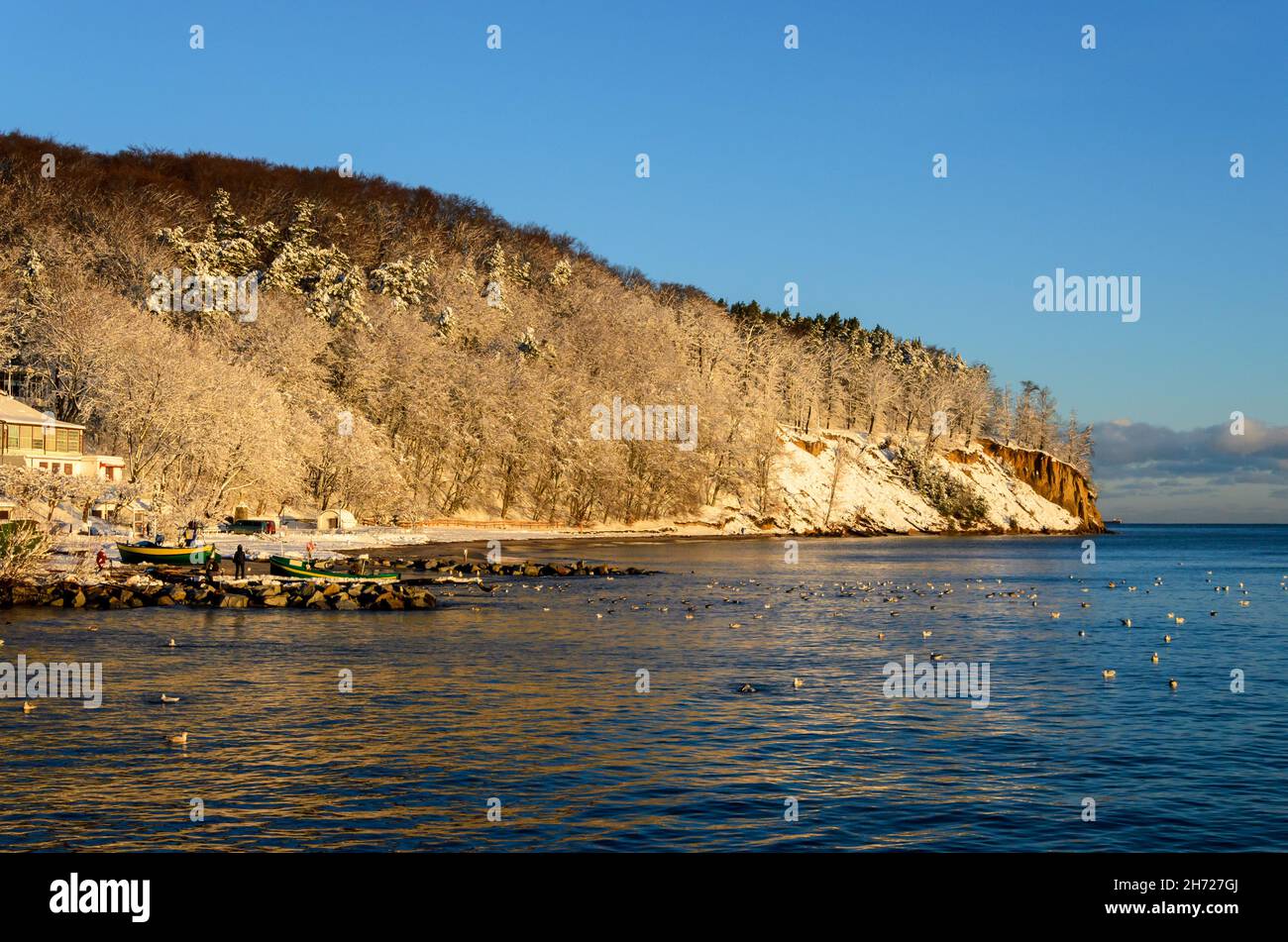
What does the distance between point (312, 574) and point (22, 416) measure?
36.2 meters

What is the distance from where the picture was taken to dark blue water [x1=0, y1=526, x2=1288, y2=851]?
18641 mm

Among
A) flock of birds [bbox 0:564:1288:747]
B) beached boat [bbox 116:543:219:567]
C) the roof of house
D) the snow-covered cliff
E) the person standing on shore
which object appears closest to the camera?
flock of birds [bbox 0:564:1288:747]

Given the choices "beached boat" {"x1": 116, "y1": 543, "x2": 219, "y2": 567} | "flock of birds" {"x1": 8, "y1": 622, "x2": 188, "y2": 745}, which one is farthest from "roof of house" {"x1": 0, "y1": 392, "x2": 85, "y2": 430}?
"flock of birds" {"x1": 8, "y1": 622, "x2": 188, "y2": 745}

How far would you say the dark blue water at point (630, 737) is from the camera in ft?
61.2

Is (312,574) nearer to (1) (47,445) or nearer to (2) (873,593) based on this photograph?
(2) (873,593)

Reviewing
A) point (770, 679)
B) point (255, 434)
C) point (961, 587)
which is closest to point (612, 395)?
point (255, 434)

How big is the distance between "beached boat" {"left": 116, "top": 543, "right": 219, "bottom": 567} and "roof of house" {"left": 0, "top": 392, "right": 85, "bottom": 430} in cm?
2091

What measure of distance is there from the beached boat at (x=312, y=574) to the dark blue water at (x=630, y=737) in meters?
8.40

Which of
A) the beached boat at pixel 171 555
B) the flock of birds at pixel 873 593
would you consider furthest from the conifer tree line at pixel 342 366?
the flock of birds at pixel 873 593

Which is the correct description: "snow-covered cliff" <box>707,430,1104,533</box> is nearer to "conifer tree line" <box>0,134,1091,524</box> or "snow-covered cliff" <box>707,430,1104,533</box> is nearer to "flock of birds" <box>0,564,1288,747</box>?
"conifer tree line" <box>0,134,1091,524</box>

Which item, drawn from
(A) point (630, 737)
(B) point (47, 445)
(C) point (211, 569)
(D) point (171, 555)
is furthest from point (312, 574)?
(A) point (630, 737)

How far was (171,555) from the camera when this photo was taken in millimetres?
68000
